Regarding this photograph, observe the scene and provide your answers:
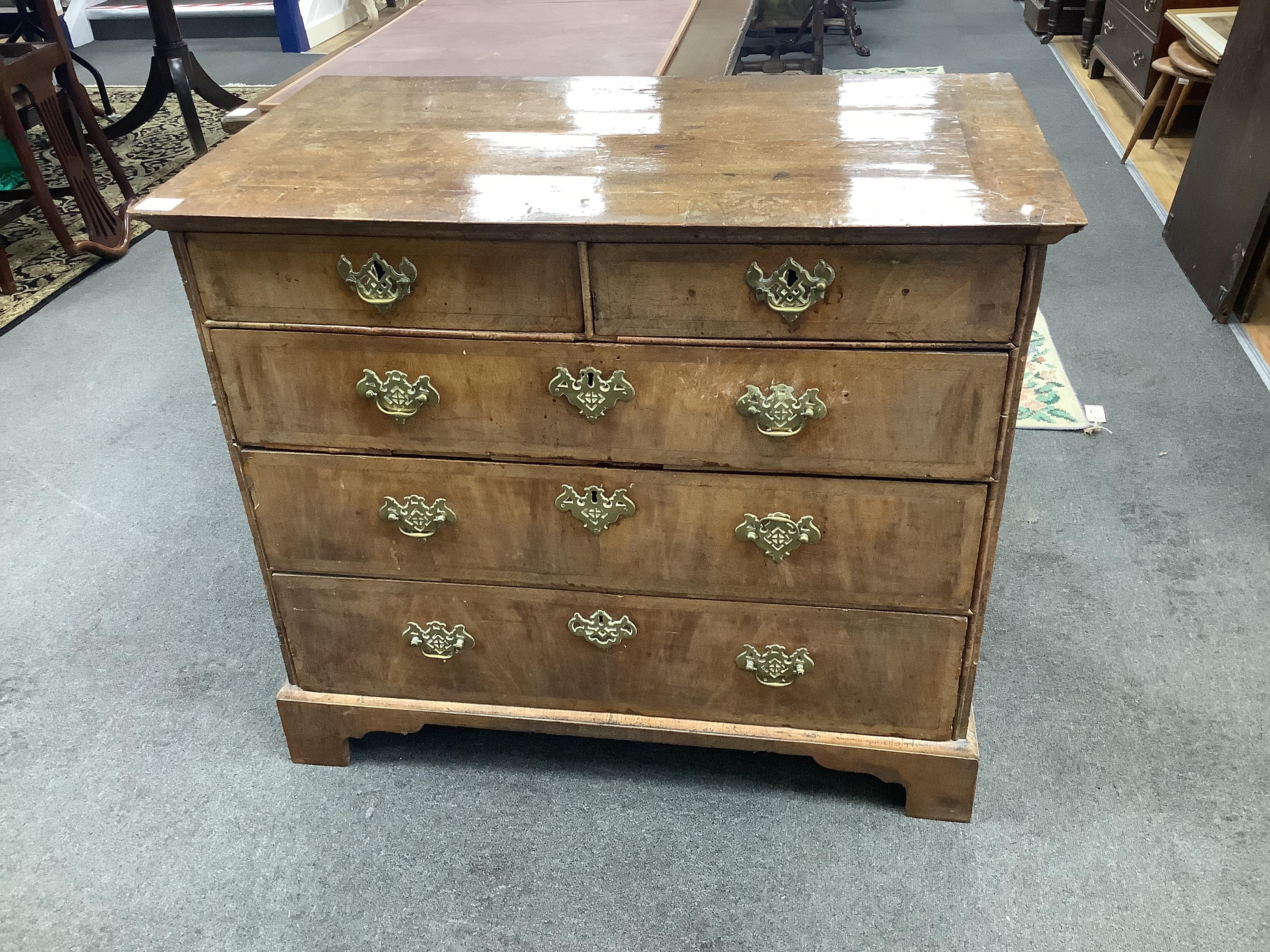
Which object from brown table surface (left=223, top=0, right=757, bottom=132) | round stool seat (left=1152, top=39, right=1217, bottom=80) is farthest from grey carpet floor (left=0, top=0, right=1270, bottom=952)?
round stool seat (left=1152, top=39, right=1217, bottom=80)

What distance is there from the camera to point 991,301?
3.82 feet

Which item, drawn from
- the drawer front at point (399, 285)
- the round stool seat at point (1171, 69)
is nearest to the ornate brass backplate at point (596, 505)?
the drawer front at point (399, 285)

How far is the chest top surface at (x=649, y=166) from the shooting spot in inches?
45.3

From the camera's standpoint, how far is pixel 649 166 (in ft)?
4.28

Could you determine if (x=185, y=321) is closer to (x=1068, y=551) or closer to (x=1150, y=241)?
(x=1068, y=551)

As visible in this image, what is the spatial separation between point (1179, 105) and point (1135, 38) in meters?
0.70

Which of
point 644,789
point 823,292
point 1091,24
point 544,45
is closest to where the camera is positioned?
point 823,292

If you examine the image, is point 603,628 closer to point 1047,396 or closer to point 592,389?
point 592,389

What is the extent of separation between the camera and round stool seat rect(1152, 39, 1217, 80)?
3.42 meters

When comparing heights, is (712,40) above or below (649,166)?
below

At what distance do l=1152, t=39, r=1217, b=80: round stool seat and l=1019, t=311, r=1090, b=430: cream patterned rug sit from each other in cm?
130

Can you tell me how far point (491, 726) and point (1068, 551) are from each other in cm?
126

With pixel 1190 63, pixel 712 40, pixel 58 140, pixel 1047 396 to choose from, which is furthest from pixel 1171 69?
pixel 58 140

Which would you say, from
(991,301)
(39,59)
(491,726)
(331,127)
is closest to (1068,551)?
(991,301)
